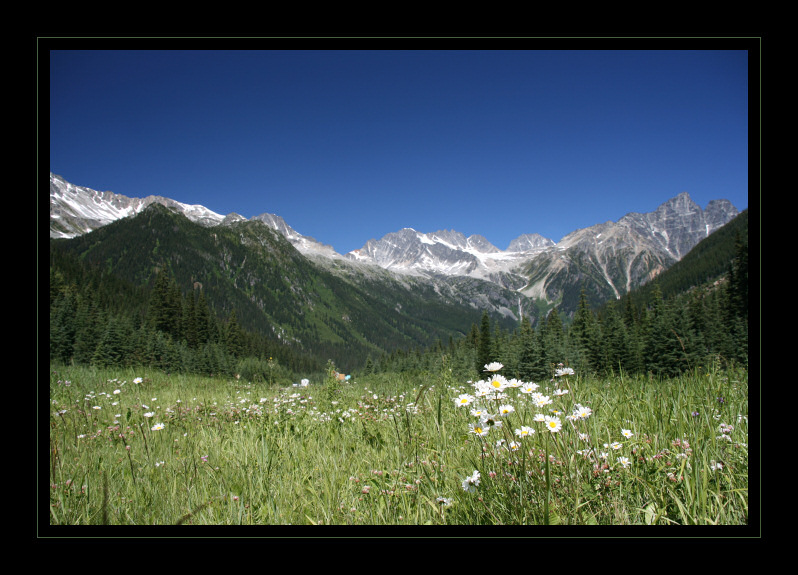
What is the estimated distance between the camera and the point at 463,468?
2262mm

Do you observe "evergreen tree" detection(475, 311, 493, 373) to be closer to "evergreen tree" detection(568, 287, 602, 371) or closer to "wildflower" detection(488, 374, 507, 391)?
"evergreen tree" detection(568, 287, 602, 371)

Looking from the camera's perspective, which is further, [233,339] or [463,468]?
[233,339]

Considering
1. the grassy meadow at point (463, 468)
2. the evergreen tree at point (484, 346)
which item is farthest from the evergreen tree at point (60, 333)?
the evergreen tree at point (484, 346)

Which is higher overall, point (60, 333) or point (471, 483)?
point (60, 333)

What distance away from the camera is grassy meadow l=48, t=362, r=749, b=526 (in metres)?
1.80

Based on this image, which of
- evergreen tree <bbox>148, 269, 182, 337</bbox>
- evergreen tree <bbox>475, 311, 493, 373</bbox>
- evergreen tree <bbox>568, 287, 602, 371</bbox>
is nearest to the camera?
evergreen tree <bbox>568, 287, 602, 371</bbox>

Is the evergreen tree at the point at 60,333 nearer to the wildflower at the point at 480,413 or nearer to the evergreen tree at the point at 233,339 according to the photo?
the wildflower at the point at 480,413

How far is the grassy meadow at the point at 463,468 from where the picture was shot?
1.80m

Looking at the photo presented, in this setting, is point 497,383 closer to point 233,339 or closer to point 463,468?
point 463,468

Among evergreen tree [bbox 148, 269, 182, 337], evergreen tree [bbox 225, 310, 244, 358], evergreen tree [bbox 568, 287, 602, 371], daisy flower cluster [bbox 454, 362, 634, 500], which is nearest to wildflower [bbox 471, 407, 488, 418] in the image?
daisy flower cluster [bbox 454, 362, 634, 500]

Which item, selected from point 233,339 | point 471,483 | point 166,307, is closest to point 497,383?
point 471,483

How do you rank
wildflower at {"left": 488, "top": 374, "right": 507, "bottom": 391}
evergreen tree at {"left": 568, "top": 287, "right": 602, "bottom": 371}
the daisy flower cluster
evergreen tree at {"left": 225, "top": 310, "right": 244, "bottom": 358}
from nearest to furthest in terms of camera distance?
the daisy flower cluster → wildflower at {"left": 488, "top": 374, "right": 507, "bottom": 391} → evergreen tree at {"left": 568, "top": 287, "right": 602, "bottom": 371} → evergreen tree at {"left": 225, "top": 310, "right": 244, "bottom": 358}
